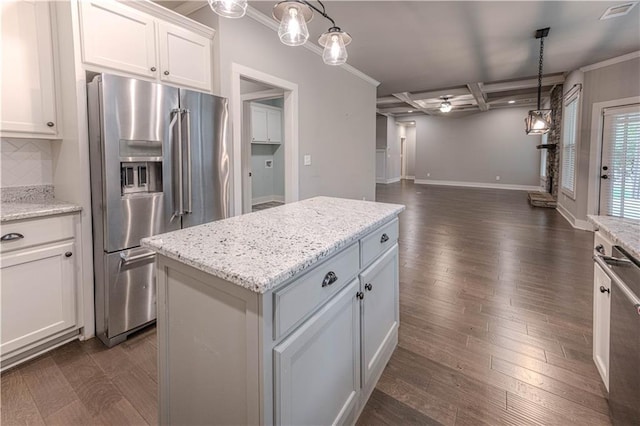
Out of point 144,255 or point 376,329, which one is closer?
point 376,329

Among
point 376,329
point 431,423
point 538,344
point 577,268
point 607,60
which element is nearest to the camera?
point 431,423

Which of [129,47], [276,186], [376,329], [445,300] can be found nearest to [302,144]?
[129,47]

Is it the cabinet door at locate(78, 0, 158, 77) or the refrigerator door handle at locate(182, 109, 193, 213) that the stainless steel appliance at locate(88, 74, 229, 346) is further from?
the cabinet door at locate(78, 0, 158, 77)

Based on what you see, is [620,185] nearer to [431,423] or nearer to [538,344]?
[538,344]

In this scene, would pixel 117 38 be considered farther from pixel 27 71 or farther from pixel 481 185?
pixel 481 185

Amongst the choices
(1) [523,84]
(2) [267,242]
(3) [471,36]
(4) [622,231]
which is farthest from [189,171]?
(1) [523,84]

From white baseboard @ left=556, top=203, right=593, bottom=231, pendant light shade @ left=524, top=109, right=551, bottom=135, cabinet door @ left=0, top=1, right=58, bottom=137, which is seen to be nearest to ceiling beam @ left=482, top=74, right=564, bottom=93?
white baseboard @ left=556, top=203, right=593, bottom=231

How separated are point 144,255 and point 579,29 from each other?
491 cm

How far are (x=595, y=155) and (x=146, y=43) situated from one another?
244 inches

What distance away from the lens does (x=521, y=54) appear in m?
4.51

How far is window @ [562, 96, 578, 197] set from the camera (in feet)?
19.1

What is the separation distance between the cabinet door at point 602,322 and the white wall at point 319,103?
2823 millimetres

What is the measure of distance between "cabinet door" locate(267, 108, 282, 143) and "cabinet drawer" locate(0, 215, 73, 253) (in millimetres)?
5578

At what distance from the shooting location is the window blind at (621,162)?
4645 mm
